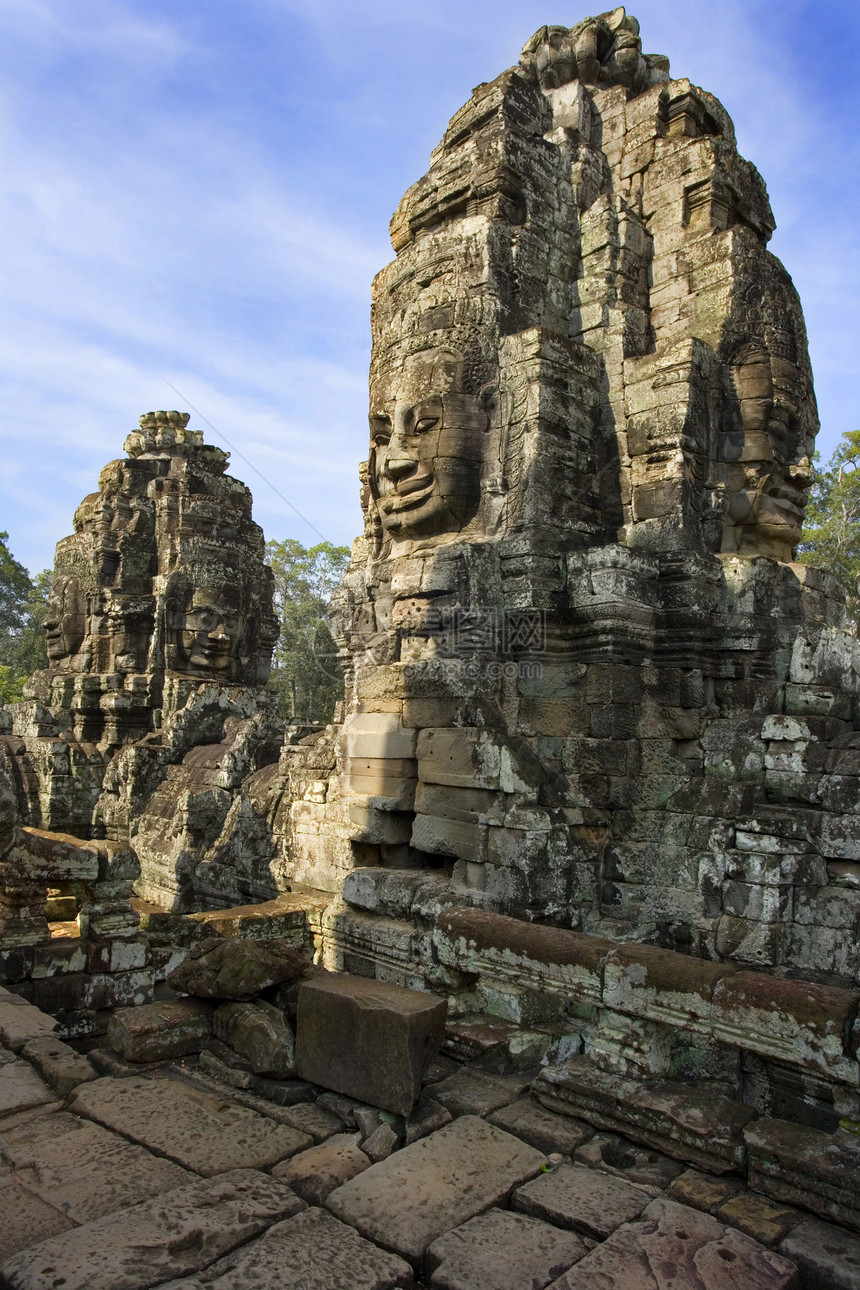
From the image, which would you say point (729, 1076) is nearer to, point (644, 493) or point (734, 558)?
point (734, 558)

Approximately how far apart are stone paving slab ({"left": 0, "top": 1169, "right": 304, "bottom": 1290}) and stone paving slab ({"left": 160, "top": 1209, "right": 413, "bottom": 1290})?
0.21 feet

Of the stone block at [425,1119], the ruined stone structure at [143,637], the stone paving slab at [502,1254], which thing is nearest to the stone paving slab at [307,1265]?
the stone paving slab at [502,1254]

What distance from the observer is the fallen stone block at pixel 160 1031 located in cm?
384

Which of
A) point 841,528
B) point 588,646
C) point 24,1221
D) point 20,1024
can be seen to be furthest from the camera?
point 841,528

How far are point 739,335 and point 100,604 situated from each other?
10104mm

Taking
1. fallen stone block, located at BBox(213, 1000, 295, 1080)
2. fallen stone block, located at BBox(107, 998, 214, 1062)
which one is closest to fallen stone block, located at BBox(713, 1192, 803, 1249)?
fallen stone block, located at BBox(213, 1000, 295, 1080)

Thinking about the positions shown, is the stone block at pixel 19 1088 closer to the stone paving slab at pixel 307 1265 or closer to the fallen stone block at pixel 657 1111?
the stone paving slab at pixel 307 1265

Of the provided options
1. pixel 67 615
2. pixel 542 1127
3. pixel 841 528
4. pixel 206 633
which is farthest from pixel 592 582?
pixel 841 528

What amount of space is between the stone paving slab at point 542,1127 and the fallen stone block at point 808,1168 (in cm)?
63

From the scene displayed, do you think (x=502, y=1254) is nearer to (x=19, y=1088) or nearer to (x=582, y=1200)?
(x=582, y=1200)

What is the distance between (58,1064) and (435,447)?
13.4 ft

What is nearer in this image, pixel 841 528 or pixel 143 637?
pixel 143 637

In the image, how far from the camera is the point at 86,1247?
8.02 ft

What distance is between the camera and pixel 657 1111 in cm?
312
